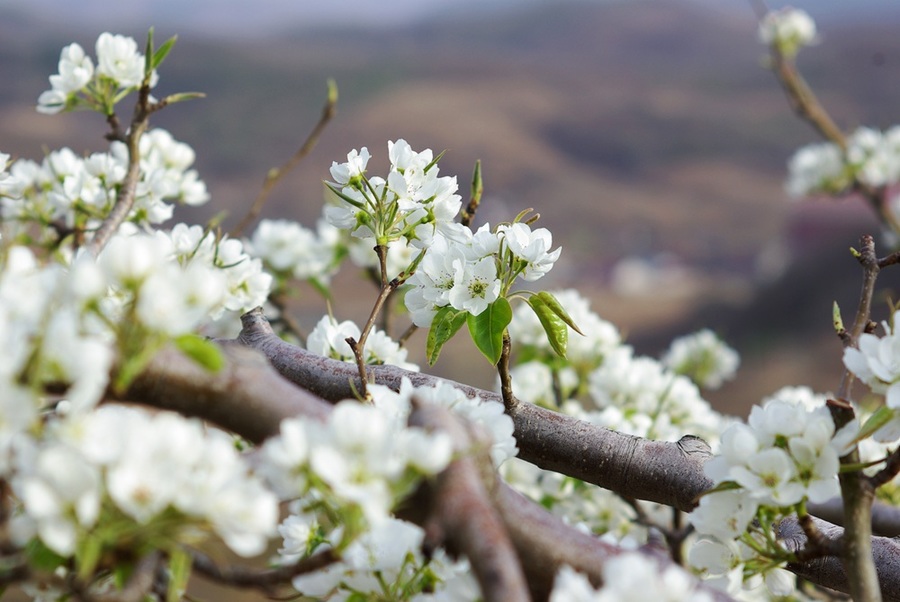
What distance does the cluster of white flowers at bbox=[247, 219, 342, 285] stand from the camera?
5.33ft

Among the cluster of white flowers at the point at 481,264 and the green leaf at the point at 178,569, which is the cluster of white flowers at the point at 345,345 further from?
the green leaf at the point at 178,569

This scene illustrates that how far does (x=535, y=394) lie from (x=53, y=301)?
1125 millimetres

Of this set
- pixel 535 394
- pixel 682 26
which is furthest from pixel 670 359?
pixel 682 26

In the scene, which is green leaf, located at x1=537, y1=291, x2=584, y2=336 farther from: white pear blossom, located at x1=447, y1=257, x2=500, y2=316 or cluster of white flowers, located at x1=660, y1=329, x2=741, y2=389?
cluster of white flowers, located at x1=660, y1=329, x2=741, y2=389

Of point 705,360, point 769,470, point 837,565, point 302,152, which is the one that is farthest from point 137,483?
point 705,360

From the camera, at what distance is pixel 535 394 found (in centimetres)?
146

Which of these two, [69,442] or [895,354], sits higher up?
[895,354]

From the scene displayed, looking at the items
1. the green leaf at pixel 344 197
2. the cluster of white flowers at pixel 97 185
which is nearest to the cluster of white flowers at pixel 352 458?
the green leaf at pixel 344 197

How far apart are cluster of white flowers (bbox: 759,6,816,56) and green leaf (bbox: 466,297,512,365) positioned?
2627mm

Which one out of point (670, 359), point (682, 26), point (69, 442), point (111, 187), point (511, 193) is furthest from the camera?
point (682, 26)

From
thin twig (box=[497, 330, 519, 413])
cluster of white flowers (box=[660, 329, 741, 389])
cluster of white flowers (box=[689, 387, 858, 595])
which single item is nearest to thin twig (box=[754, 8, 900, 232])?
cluster of white flowers (box=[660, 329, 741, 389])

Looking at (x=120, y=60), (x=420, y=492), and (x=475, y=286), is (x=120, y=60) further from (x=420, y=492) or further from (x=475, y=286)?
(x=420, y=492)

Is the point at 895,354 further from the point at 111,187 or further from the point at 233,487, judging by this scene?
the point at 111,187

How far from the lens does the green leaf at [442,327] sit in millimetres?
792
